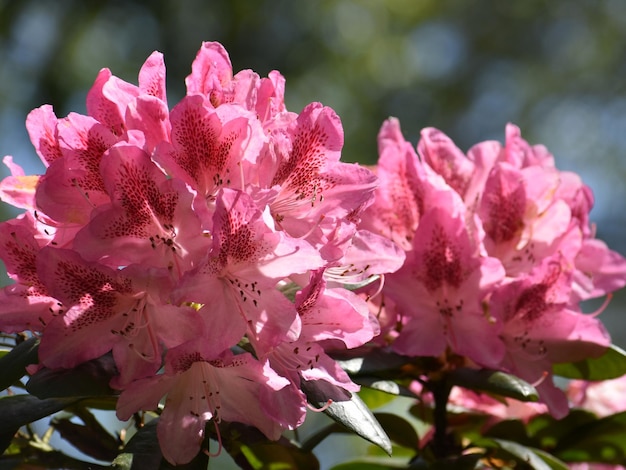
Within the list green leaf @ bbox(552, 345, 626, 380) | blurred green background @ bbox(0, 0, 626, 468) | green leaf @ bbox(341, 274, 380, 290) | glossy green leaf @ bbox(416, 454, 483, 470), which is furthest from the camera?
blurred green background @ bbox(0, 0, 626, 468)

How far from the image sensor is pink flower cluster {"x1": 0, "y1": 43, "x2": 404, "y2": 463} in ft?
2.21

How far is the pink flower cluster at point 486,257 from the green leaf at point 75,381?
1.05ft

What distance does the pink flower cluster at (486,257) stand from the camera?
3.06 ft

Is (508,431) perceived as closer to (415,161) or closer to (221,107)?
(415,161)

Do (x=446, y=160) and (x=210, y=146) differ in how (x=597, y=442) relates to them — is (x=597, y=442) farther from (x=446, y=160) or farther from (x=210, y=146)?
(x=210, y=146)

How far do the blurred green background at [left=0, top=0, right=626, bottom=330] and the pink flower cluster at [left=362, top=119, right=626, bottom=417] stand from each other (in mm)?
5955

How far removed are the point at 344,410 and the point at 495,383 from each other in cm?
22

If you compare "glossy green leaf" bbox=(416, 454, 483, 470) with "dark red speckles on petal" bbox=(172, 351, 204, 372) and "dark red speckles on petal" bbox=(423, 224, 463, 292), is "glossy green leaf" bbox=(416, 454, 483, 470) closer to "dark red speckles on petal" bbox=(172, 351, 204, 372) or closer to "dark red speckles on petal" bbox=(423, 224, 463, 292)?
"dark red speckles on petal" bbox=(423, 224, 463, 292)

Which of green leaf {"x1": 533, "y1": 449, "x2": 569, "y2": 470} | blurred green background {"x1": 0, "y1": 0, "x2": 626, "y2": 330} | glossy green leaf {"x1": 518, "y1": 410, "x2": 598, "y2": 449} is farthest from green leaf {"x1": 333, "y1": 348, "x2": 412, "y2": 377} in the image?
blurred green background {"x1": 0, "y1": 0, "x2": 626, "y2": 330}

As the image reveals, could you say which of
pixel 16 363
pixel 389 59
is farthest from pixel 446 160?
pixel 389 59

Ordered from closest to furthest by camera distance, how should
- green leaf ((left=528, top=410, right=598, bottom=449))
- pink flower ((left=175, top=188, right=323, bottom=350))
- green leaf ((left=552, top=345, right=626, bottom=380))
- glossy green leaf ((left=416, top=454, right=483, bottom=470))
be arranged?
pink flower ((left=175, top=188, right=323, bottom=350))
glossy green leaf ((left=416, top=454, right=483, bottom=470))
green leaf ((left=552, top=345, right=626, bottom=380))
green leaf ((left=528, top=410, right=598, bottom=449))

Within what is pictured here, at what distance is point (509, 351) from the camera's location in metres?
0.97

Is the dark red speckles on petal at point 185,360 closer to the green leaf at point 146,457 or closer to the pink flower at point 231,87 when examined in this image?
the green leaf at point 146,457

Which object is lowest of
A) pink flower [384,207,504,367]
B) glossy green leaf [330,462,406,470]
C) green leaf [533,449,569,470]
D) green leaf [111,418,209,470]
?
glossy green leaf [330,462,406,470]
